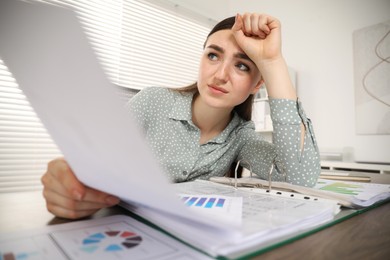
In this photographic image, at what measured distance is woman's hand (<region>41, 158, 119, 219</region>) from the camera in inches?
13.8

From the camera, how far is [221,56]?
3.02 feet

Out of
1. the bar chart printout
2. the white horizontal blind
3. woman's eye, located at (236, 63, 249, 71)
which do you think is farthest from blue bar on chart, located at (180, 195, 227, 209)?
the white horizontal blind

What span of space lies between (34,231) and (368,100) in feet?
8.21

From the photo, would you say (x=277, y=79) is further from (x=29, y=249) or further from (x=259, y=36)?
(x=29, y=249)

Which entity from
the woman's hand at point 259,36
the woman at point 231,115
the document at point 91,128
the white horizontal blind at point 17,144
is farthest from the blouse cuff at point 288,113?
the white horizontal blind at point 17,144

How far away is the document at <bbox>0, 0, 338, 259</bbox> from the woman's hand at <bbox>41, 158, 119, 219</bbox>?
1.4 inches

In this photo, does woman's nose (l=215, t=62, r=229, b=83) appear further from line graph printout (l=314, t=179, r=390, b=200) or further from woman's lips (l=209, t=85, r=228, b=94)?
line graph printout (l=314, t=179, r=390, b=200)

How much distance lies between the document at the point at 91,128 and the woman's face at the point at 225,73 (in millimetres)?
602

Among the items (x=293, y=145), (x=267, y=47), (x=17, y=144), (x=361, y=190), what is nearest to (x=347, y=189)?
(x=361, y=190)

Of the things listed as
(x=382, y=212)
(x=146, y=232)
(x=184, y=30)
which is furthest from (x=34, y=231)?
(x=184, y=30)

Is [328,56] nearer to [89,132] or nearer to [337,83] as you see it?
[337,83]

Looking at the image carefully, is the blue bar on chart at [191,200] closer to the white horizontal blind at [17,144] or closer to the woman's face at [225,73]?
the woman's face at [225,73]

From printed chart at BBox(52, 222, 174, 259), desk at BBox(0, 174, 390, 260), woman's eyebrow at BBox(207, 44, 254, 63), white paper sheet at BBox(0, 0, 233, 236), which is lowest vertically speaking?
desk at BBox(0, 174, 390, 260)

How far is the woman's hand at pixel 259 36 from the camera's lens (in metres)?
0.79
